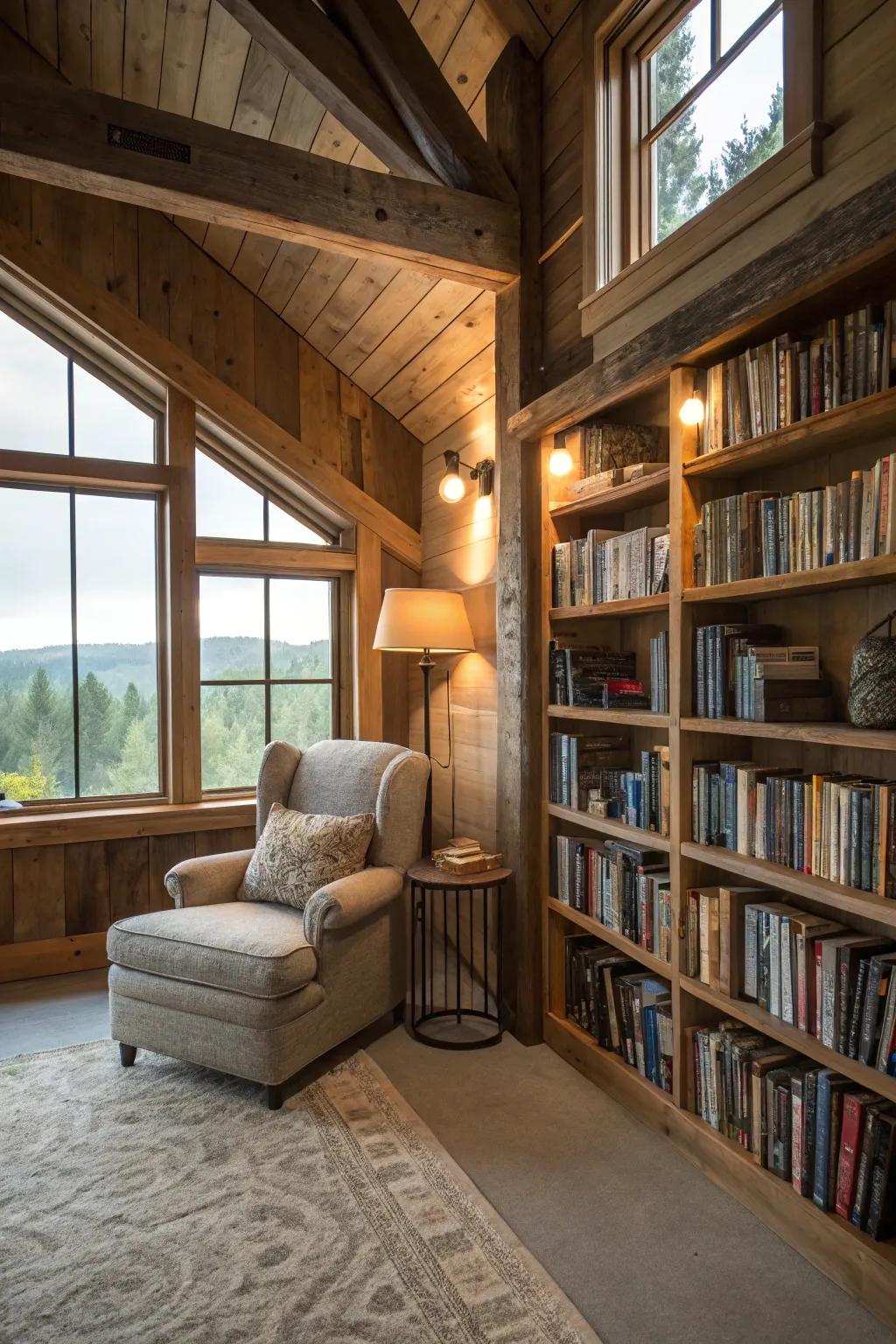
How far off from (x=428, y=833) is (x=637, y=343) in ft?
7.53

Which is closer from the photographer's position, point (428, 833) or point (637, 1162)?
point (637, 1162)

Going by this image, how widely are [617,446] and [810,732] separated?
1.12 metres

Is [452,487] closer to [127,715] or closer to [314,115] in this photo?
[314,115]

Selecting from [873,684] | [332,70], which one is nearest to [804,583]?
[873,684]

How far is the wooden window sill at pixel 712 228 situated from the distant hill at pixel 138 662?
2158mm

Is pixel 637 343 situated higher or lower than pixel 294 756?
higher

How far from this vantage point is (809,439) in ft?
6.16

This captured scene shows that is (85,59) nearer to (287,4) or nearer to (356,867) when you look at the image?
(287,4)

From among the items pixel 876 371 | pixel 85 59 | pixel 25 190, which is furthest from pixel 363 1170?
pixel 85 59

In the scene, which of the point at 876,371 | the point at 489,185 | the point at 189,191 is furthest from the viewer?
the point at 489,185

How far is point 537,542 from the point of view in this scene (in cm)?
290

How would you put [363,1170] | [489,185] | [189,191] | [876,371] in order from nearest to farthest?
[876,371]
[363,1170]
[189,191]
[489,185]

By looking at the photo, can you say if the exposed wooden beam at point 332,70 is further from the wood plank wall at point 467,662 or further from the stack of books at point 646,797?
the stack of books at point 646,797

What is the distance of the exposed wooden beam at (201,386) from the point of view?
3.53 m
